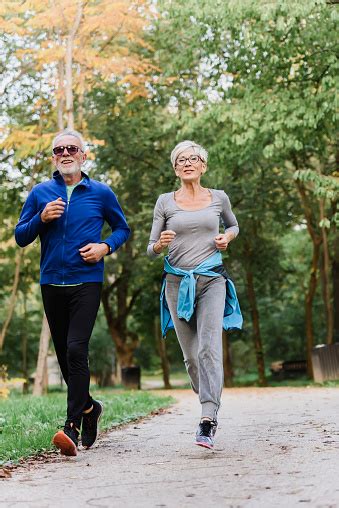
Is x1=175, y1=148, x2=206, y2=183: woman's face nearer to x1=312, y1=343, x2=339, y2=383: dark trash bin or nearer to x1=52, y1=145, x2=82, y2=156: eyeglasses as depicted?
x1=52, y1=145, x2=82, y2=156: eyeglasses

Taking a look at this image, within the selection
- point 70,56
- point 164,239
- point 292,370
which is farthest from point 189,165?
point 292,370

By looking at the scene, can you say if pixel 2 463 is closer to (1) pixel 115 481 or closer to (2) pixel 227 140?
(1) pixel 115 481

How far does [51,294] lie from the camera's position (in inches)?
252

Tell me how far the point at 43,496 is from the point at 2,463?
127 centimetres

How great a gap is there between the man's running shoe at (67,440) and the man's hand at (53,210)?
4.70 feet

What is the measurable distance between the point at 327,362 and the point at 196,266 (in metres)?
14.8

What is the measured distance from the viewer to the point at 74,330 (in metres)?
6.25

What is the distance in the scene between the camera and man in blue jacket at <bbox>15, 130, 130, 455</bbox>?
20.4ft

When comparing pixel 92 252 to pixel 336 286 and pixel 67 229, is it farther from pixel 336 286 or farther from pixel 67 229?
pixel 336 286

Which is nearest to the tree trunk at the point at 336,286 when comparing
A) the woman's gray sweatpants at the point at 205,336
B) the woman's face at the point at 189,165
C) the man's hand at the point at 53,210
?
the woman's gray sweatpants at the point at 205,336

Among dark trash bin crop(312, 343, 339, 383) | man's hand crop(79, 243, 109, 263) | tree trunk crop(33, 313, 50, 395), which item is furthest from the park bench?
man's hand crop(79, 243, 109, 263)

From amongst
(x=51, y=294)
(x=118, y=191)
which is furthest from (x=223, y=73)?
(x=51, y=294)

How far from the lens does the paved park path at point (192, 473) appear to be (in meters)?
4.25

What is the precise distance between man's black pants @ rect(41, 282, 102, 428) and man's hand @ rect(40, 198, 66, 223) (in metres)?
0.53
